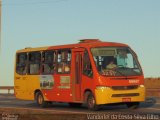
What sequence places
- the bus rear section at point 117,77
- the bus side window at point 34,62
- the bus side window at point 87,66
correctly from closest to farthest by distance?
1. the bus rear section at point 117,77
2. the bus side window at point 87,66
3. the bus side window at point 34,62

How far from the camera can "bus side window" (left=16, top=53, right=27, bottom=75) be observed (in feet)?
99.1

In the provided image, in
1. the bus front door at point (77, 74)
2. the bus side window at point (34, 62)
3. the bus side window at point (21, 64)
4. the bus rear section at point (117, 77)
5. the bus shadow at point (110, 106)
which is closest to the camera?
the bus rear section at point (117, 77)

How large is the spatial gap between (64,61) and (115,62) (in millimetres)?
3189

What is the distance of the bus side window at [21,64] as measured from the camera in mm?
30219

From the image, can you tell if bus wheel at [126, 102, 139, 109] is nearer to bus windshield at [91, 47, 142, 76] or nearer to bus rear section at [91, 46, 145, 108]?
bus rear section at [91, 46, 145, 108]

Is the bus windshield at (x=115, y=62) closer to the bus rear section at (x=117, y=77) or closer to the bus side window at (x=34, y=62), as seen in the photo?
the bus rear section at (x=117, y=77)

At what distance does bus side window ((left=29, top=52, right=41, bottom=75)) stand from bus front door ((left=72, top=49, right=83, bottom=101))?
352 cm

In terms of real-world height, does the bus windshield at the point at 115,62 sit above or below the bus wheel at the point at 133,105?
above

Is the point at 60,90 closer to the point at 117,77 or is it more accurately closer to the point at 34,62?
the point at 34,62

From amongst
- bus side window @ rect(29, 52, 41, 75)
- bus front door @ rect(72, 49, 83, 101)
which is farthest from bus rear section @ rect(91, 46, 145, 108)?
bus side window @ rect(29, 52, 41, 75)

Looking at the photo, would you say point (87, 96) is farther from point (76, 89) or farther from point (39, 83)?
point (39, 83)

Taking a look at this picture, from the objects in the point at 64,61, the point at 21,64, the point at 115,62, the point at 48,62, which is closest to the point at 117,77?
the point at 115,62

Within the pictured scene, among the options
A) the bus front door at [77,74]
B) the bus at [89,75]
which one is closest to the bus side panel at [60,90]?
the bus at [89,75]

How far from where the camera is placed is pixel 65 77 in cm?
2645
